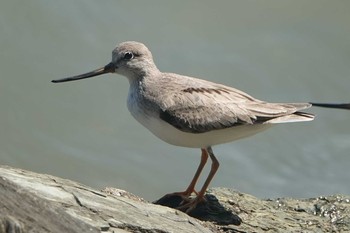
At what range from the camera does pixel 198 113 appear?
9109 mm

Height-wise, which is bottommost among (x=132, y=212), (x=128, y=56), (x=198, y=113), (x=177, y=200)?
(x=132, y=212)

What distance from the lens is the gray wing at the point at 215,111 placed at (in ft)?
29.6

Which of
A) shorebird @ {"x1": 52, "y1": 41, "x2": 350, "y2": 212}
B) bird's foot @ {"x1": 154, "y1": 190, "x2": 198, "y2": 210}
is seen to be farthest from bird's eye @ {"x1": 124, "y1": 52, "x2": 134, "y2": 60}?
bird's foot @ {"x1": 154, "y1": 190, "x2": 198, "y2": 210}

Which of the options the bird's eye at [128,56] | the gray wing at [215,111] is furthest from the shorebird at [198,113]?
the bird's eye at [128,56]

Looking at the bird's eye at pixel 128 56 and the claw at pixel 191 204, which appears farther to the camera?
the bird's eye at pixel 128 56

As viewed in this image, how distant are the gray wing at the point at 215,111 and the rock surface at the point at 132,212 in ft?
2.25

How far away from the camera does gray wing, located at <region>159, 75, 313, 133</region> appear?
902 centimetres

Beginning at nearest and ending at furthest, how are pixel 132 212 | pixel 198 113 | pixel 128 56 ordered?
1. pixel 132 212
2. pixel 198 113
3. pixel 128 56

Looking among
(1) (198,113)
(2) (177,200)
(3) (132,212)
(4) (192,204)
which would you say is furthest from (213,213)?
(3) (132,212)

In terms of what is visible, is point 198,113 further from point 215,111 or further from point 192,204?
point 192,204

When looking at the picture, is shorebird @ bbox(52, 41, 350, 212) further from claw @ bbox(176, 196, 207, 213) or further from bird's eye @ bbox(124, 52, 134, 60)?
bird's eye @ bbox(124, 52, 134, 60)

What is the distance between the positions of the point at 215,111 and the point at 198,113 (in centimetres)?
16

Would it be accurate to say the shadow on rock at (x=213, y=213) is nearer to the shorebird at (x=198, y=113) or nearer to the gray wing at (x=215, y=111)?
the shorebird at (x=198, y=113)

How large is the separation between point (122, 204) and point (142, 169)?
20.0 ft
